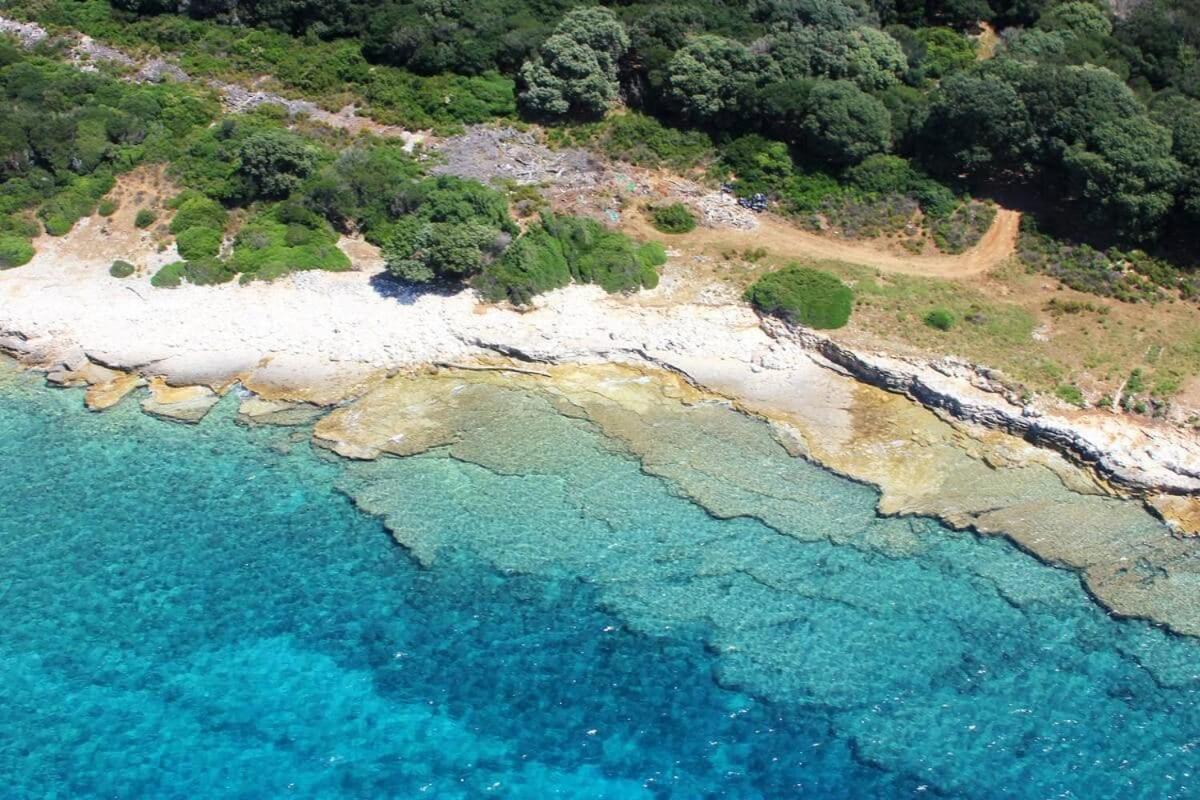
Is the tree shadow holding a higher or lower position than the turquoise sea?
higher

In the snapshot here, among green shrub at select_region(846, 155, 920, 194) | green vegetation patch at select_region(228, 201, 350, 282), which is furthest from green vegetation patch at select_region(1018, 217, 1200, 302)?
green vegetation patch at select_region(228, 201, 350, 282)

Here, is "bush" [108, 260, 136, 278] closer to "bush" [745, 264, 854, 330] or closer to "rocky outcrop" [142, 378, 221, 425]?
"rocky outcrop" [142, 378, 221, 425]

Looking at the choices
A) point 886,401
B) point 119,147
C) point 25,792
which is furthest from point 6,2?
point 886,401

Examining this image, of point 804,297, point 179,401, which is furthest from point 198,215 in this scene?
point 804,297

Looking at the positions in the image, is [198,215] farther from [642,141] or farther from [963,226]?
[963,226]

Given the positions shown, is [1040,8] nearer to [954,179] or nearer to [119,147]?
[954,179]

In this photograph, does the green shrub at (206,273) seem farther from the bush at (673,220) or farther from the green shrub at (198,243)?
the bush at (673,220)
